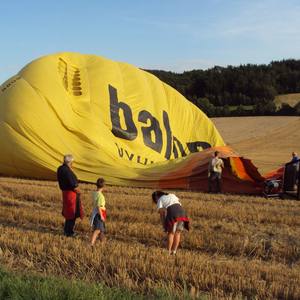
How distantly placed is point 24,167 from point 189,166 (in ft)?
14.3

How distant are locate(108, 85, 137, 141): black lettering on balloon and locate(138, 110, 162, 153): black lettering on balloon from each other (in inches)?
14.8

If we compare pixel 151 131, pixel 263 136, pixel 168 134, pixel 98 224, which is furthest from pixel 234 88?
pixel 98 224

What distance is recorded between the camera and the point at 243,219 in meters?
9.55

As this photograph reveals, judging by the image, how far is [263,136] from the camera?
35.7 m

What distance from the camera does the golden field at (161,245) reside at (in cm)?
537

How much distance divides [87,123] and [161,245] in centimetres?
762

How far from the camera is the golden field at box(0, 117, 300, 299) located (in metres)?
5.37

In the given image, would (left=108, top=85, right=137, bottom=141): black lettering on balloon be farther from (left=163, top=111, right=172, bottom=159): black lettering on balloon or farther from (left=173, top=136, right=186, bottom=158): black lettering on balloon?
(left=173, top=136, right=186, bottom=158): black lettering on balloon

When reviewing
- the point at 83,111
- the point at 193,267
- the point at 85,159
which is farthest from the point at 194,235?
the point at 83,111

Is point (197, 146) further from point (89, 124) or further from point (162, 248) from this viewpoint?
point (162, 248)

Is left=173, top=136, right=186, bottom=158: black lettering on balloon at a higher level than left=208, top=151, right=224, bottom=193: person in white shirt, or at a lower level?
higher

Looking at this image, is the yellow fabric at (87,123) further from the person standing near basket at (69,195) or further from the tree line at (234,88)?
the tree line at (234,88)

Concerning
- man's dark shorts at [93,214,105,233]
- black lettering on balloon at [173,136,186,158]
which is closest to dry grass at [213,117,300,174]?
black lettering on balloon at [173,136,186,158]

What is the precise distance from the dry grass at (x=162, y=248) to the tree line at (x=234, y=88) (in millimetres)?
33737
